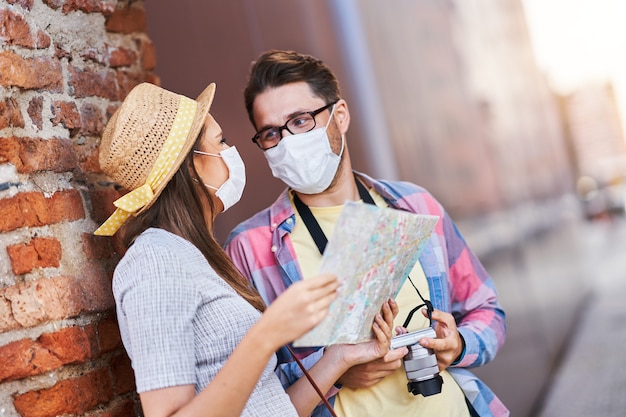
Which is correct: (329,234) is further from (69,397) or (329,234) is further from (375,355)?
(69,397)

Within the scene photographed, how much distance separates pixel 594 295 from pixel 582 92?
108 ft

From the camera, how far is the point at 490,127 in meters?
6.35

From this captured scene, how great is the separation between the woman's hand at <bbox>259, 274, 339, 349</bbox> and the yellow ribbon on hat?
0.55 metres

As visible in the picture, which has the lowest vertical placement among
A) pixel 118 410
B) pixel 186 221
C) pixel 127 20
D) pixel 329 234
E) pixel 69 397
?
pixel 118 410

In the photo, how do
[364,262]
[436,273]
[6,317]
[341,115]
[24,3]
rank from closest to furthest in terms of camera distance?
[364,262], [6,317], [24,3], [436,273], [341,115]

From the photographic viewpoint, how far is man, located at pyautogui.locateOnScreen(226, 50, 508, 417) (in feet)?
7.34

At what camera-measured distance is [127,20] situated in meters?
2.49

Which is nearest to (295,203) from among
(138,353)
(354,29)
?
(138,353)

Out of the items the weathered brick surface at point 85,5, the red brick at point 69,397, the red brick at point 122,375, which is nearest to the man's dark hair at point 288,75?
the weathered brick surface at point 85,5

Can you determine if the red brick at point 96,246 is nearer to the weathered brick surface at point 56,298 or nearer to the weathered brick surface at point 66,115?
the weathered brick surface at point 56,298

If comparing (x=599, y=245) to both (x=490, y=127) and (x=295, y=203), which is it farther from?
(x=295, y=203)

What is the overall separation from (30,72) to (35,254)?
46 centimetres

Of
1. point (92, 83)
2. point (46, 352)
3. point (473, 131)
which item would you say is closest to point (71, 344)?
point (46, 352)

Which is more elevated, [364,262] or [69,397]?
[364,262]
